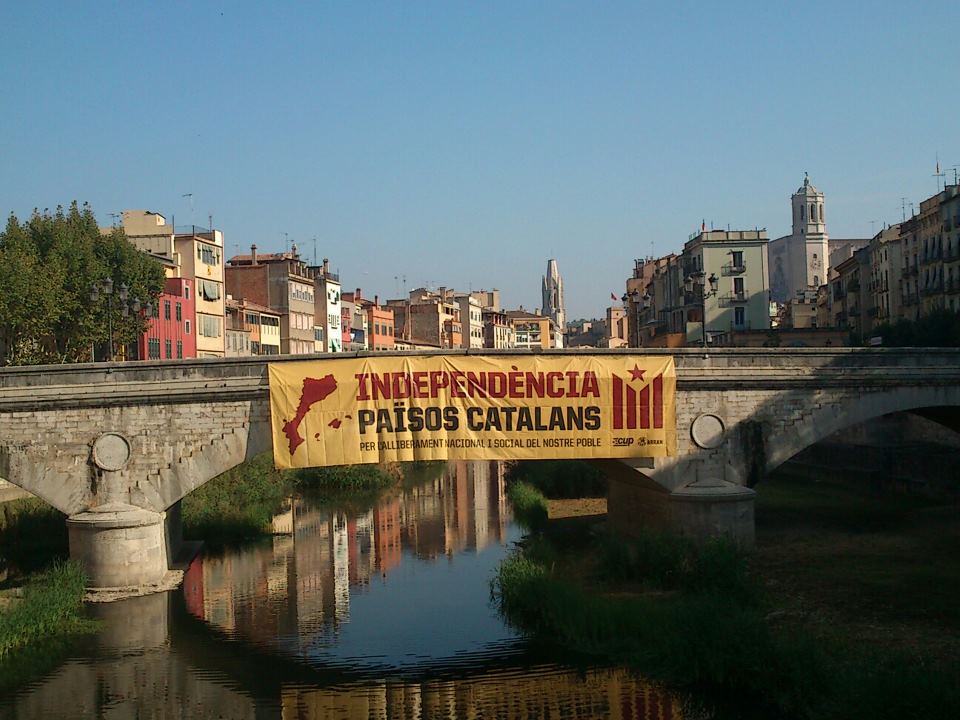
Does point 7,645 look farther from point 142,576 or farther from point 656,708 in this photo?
point 656,708

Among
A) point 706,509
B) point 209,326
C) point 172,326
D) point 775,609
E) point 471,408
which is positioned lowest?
point 775,609

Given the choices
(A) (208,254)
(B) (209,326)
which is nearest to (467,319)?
(A) (208,254)

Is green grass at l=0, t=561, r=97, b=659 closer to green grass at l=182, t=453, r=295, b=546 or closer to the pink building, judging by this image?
green grass at l=182, t=453, r=295, b=546

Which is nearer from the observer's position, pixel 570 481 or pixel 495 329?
pixel 570 481

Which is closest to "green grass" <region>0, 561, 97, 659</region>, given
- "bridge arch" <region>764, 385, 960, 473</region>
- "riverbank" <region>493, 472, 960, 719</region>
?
"riverbank" <region>493, 472, 960, 719</region>

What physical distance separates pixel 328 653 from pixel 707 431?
39.9 feet

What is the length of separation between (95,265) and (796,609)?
108ft

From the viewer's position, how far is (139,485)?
28750mm

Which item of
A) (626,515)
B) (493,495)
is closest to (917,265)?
(493,495)

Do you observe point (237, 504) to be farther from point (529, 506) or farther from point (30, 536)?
point (529, 506)

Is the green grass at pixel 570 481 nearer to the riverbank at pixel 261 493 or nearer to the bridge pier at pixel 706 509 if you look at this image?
the riverbank at pixel 261 493

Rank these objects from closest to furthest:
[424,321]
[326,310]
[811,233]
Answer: [326,310] < [424,321] < [811,233]

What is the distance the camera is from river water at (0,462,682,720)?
2023cm

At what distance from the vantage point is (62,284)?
45.1 m
